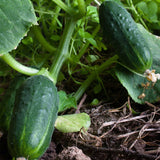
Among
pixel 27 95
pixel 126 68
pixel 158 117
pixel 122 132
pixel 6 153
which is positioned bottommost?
pixel 158 117

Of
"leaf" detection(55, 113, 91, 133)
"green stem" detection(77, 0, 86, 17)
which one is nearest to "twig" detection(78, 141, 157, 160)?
"leaf" detection(55, 113, 91, 133)

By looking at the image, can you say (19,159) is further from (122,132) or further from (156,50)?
(156,50)

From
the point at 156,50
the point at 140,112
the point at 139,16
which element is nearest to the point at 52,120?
the point at 140,112

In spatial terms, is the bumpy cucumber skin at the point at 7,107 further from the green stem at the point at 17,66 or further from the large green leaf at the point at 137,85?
the large green leaf at the point at 137,85

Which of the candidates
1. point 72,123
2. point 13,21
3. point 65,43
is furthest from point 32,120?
point 65,43

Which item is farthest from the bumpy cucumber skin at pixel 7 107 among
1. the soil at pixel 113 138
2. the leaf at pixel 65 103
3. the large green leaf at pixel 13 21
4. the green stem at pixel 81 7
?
the green stem at pixel 81 7

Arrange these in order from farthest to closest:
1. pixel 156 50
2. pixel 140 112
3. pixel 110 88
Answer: pixel 110 88 → pixel 156 50 → pixel 140 112
